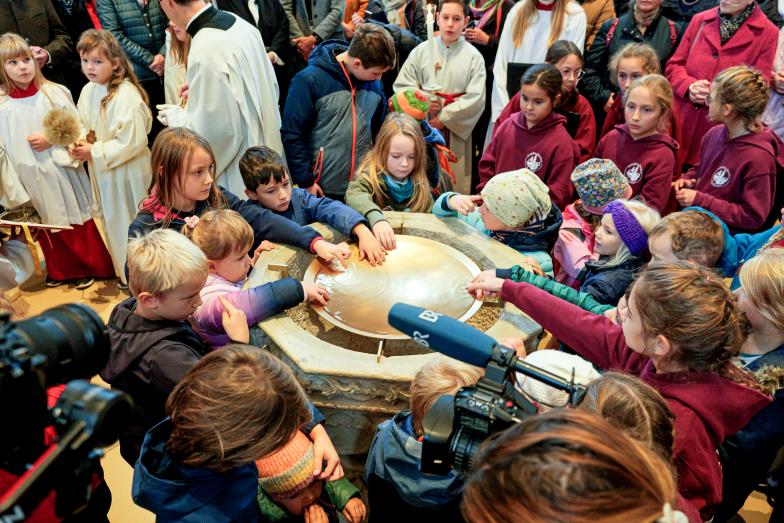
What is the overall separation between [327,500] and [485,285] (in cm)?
98

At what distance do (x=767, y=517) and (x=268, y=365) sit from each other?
2.37m

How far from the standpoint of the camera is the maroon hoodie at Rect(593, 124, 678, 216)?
123 inches

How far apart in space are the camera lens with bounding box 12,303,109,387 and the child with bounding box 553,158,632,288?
2165 millimetres

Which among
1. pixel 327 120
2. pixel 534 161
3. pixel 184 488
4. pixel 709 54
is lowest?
pixel 184 488

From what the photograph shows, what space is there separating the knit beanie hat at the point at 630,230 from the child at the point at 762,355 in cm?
51

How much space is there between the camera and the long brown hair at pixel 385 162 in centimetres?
285

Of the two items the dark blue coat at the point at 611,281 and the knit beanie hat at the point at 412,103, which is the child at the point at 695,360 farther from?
the knit beanie hat at the point at 412,103

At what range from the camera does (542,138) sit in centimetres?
332

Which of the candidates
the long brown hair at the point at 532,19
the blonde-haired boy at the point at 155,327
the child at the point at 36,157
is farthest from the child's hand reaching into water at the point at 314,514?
the long brown hair at the point at 532,19

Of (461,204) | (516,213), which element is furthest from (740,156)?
(461,204)

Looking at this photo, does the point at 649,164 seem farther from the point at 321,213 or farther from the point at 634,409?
the point at 634,409

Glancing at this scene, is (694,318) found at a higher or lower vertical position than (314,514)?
higher

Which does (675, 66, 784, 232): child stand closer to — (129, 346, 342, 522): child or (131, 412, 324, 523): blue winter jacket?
(129, 346, 342, 522): child

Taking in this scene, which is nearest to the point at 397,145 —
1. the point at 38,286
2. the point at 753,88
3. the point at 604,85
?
the point at 753,88
